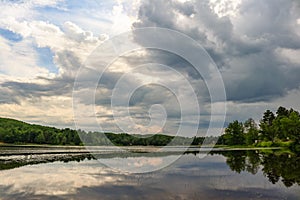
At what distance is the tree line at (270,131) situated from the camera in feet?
309

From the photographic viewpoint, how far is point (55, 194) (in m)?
25.7

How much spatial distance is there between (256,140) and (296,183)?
109416mm

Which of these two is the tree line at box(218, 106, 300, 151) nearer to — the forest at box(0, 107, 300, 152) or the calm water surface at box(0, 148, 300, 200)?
the forest at box(0, 107, 300, 152)

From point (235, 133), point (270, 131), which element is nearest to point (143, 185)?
point (270, 131)

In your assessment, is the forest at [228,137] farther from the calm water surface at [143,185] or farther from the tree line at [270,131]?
the calm water surface at [143,185]

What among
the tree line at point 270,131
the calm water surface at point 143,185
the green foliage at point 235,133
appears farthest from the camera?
the green foliage at point 235,133

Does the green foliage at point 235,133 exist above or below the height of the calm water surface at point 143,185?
above

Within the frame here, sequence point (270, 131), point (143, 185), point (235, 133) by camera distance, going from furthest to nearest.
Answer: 1. point (235, 133)
2. point (270, 131)
3. point (143, 185)

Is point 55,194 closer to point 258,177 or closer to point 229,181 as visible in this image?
point 229,181

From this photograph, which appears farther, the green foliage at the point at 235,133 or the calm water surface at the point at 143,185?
the green foliage at the point at 235,133

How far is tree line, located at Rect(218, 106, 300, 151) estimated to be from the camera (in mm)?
94188

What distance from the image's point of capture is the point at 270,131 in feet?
375

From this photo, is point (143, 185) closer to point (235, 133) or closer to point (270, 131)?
point (270, 131)

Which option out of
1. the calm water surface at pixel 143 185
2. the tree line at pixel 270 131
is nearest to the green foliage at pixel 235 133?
the tree line at pixel 270 131
